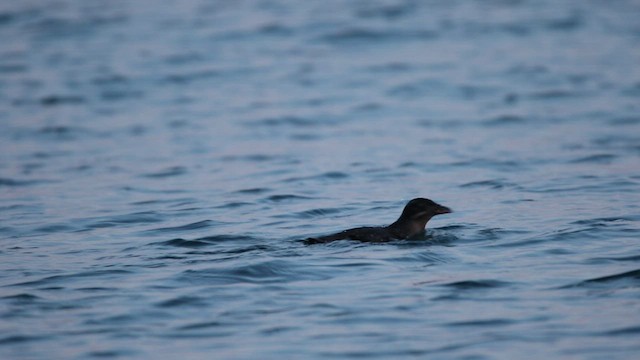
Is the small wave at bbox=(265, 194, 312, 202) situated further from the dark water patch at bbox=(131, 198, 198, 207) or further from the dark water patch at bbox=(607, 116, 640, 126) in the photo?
the dark water patch at bbox=(607, 116, 640, 126)

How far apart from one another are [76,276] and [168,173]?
6432 millimetres

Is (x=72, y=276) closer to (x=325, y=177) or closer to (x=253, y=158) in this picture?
(x=325, y=177)

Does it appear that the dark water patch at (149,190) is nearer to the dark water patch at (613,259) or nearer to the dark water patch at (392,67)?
the dark water patch at (613,259)

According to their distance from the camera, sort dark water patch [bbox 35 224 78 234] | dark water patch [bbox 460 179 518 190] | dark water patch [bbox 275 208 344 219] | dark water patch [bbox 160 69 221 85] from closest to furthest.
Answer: dark water patch [bbox 35 224 78 234] < dark water patch [bbox 275 208 344 219] < dark water patch [bbox 460 179 518 190] < dark water patch [bbox 160 69 221 85]

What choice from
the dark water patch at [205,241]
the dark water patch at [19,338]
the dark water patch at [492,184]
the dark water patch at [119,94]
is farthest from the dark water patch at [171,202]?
the dark water patch at [119,94]

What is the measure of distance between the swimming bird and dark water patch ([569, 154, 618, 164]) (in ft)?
16.5

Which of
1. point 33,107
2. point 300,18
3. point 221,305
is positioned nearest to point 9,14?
point 300,18

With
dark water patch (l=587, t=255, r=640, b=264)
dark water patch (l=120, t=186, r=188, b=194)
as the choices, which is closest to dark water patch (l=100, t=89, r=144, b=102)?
dark water patch (l=120, t=186, r=188, b=194)

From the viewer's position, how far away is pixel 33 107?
76.9ft

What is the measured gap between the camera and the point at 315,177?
58.4 feet

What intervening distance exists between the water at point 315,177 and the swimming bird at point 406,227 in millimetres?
195

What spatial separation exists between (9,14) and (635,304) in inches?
988

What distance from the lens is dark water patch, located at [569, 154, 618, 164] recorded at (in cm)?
1758

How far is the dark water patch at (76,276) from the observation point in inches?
460
